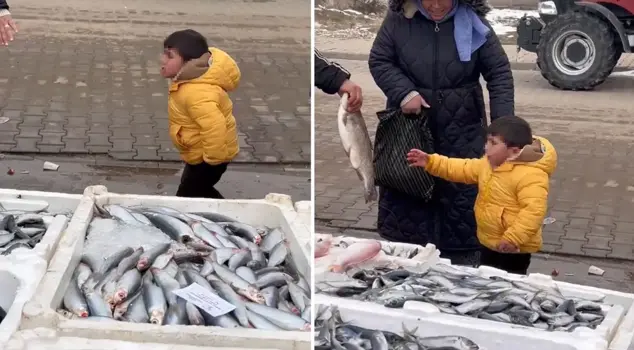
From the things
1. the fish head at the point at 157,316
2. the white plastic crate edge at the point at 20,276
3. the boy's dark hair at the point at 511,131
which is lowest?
the fish head at the point at 157,316

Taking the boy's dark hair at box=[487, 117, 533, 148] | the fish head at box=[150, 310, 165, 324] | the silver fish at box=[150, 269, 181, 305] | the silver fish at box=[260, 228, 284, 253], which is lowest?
the silver fish at box=[260, 228, 284, 253]

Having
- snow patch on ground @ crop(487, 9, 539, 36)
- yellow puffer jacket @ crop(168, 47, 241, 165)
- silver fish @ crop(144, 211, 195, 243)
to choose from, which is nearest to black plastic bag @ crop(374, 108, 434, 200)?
silver fish @ crop(144, 211, 195, 243)

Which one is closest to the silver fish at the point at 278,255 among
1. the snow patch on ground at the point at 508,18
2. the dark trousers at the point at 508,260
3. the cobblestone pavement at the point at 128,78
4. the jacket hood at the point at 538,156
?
the dark trousers at the point at 508,260

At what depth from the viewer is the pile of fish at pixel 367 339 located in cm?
260

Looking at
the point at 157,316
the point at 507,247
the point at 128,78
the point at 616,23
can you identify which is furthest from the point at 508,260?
the point at 128,78

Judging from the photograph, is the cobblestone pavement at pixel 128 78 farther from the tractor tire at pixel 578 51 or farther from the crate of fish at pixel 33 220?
the crate of fish at pixel 33 220

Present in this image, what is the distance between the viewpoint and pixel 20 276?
10.1 feet

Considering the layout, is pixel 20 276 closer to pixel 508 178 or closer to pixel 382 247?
pixel 382 247

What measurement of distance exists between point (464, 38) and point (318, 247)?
101 cm

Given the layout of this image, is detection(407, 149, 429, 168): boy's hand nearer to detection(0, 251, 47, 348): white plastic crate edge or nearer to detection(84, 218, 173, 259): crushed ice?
detection(84, 218, 173, 259): crushed ice

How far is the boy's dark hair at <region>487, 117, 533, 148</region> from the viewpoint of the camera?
3.54 meters

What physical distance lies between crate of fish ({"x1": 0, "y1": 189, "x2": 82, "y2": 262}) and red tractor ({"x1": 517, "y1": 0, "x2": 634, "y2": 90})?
23.3 ft

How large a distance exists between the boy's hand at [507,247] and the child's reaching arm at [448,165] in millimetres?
267

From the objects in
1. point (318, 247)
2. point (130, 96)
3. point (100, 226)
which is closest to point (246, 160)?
point (130, 96)
